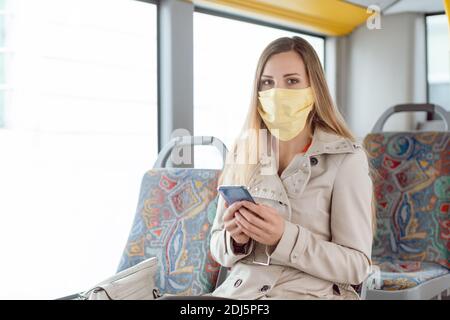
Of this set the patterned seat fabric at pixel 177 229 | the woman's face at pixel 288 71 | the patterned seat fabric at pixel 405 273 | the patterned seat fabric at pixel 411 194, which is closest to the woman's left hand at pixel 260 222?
the woman's face at pixel 288 71

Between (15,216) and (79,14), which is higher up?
(79,14)

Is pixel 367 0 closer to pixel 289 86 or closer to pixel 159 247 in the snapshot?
pixel 289 86

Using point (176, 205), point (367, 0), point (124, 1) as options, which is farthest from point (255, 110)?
point (124, 1)

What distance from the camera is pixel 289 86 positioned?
1.02 m

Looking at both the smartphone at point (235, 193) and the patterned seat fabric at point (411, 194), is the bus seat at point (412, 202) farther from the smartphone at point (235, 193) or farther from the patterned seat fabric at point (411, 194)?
the smartphone at point (235, 193)

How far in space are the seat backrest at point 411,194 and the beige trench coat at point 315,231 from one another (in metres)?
0.79

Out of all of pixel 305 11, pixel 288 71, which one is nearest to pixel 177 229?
pixel 288 71

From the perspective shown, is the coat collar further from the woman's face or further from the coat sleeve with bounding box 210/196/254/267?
the coat sleeve with bounding box 210/196/254/267

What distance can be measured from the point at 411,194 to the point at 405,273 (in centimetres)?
32

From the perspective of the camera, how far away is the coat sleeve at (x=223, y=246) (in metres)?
1.03

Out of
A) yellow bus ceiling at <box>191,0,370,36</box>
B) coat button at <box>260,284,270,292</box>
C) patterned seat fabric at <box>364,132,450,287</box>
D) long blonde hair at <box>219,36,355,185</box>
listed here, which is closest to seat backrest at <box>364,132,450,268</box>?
patterned seat fabric at <box>364,132,450,287</box>

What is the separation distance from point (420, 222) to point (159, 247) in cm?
93

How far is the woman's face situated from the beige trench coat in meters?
0.11

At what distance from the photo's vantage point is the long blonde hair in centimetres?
102
